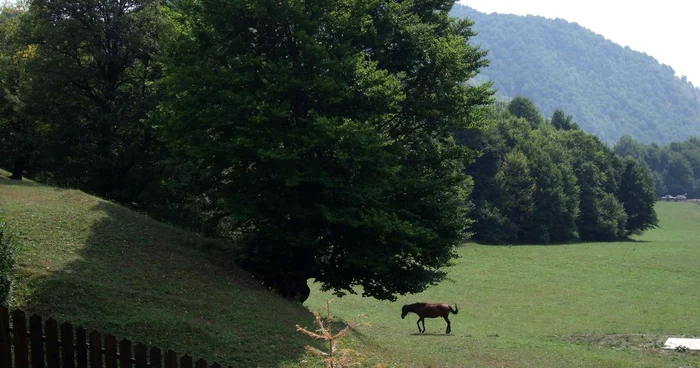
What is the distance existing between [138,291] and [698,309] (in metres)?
42.9

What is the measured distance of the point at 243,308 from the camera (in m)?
22.5

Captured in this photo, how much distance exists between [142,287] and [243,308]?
3162 mm

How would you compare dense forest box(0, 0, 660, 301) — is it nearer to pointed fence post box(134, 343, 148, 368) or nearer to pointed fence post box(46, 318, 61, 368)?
pointed fence post box(46, 318, 61, 368)

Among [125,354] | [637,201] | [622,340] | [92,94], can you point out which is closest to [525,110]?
[637,201]

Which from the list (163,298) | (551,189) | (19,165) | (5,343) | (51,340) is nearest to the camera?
(51,340)

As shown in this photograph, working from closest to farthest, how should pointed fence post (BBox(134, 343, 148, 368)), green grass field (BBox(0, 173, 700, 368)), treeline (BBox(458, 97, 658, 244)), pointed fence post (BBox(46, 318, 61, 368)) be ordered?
pointed fence post (BBox(134, 343, 148, 368)) → pointed fence post (BBox(46, 318, 61, 368)) → green grass field (BBox(0, 173, 700, 368)) → treeline (BBox(458, 97, 658, 244))

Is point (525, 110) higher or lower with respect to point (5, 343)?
higher

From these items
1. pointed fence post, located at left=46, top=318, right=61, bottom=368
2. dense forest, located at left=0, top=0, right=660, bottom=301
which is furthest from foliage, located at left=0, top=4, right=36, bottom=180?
pointed fence post, located at left=46, top=318, right=61, bottom=368

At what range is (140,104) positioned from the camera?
42.4 meters

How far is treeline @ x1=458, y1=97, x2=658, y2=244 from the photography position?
107312 millimetres

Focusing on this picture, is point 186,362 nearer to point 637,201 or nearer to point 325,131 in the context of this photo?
point 325,131

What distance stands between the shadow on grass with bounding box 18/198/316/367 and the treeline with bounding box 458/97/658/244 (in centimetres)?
7736

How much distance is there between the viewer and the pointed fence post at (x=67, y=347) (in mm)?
12469

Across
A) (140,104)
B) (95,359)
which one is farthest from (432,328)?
(95,359)
